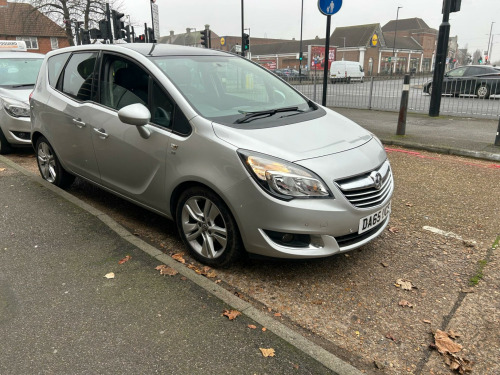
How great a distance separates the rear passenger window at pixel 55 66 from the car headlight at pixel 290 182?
10.7 feet

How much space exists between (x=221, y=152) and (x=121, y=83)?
157 cm

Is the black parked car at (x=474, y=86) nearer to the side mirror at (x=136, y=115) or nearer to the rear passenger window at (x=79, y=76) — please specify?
the rear passenger window at (x=79, y=76)

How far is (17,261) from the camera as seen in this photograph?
135 inches

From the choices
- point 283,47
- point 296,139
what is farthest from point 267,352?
point 283,47

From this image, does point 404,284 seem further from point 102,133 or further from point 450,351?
point 102,133

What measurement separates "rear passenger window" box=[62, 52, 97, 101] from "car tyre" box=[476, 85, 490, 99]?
43.9ft

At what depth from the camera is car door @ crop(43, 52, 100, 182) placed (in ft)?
13.9

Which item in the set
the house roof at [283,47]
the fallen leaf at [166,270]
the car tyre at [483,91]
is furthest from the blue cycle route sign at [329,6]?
the house roof at [283,47]

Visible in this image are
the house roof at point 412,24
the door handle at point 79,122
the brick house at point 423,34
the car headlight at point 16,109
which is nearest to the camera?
the door handle at point 79,122

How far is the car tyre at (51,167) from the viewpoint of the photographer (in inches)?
200

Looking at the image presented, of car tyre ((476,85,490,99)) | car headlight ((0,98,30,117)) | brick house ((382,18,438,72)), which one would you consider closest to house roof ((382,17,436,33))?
brick house ((382,18,438,72))

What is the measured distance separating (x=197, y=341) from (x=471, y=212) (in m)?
3.47

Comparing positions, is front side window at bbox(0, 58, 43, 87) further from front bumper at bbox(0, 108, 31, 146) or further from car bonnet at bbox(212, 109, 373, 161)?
car bonnet at bbox(212, 109, 373, 161)

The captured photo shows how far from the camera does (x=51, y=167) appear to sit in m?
5.27
